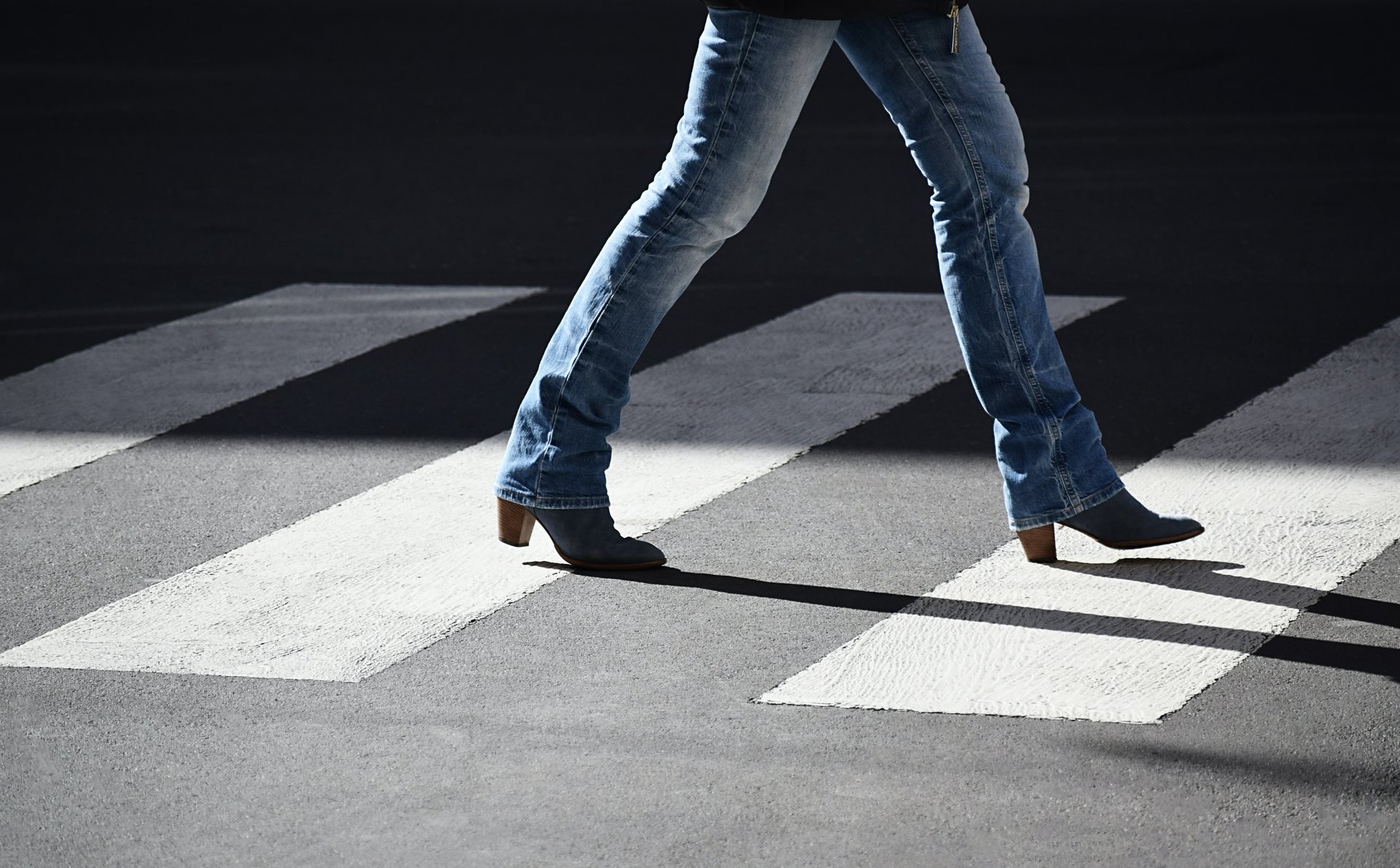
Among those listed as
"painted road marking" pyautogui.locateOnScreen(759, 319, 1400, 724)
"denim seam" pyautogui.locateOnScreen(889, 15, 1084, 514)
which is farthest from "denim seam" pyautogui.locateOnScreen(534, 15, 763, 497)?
"painted road marking" pyautogui.locateOnScreen(759, 319, 1400, 724)

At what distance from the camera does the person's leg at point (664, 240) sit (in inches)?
140

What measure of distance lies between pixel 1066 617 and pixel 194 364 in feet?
9.68

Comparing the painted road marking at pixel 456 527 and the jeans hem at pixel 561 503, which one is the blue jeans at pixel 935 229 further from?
the painted road marking at pixel 456 527

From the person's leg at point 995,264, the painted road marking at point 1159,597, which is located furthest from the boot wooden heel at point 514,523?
the person's leg at point 995,264

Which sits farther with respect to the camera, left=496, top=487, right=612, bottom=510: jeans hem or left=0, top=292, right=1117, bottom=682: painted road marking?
left=496, top=487, right=612, bottom=510: jeans hem

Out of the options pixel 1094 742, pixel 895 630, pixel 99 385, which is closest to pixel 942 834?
pixel 1094 742

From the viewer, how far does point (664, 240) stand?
368 cm

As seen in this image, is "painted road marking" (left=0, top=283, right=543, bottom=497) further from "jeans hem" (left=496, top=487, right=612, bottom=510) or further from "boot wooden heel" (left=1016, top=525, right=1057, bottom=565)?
"boot wooden heel" (left=1016, top=525, right=1057, bottom=565)

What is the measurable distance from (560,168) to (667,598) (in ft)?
16.8

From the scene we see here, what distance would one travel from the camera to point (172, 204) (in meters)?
7.98

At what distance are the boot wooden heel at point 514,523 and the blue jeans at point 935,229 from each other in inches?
1.2

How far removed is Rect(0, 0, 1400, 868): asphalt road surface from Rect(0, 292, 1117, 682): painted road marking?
0.02 metres

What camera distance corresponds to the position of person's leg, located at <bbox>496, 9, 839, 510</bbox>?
3.56 meters

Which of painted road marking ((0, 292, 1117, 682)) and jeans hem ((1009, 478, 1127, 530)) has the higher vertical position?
jeans hem ((1009, 478, 1127, 530))
